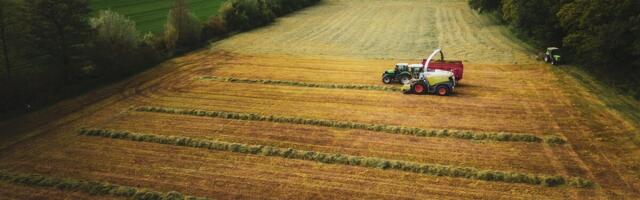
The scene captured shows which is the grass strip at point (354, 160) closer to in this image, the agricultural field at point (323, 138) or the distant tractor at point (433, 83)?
the agricultural field at point (323, 138)

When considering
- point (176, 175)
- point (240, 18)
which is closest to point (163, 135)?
point (176, 175)

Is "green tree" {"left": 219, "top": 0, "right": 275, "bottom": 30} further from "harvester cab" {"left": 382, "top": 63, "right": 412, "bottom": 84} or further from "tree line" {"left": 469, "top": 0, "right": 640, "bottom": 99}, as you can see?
"tree line" {"left": 469, "top": 0, "right": 640, "bottom": 99}

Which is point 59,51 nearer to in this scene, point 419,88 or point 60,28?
point 60,28

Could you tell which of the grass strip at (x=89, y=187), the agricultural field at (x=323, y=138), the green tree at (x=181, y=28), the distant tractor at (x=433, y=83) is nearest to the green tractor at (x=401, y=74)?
the agricultural field at (x=323, y=138)

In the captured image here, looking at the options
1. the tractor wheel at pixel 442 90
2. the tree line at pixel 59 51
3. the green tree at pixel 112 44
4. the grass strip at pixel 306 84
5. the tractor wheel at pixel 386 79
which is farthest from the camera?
the green tree at pixel 112 44

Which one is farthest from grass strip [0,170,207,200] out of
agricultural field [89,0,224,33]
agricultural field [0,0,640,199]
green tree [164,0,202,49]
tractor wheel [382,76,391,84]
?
agricultural field [89,0,224,33]
